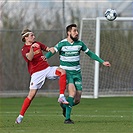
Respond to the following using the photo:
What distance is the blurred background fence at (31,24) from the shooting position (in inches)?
975

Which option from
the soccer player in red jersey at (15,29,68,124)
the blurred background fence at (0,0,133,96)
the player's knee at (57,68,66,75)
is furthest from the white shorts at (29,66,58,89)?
the blurred background fence at (0,0,133,96)

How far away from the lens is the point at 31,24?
25328mm

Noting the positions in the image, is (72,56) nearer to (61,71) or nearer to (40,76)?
(61,71)

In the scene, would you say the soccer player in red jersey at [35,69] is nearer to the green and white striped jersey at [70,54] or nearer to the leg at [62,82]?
the leg at [62,82]

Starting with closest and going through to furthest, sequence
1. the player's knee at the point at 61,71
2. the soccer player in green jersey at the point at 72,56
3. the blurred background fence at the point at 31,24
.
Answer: the player's knee at the point at 61,71
the soccer player in green jersey at the point at 72,56
the blurred background fence at the point at 31,24

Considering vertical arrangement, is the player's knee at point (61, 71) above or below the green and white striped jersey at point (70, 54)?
below

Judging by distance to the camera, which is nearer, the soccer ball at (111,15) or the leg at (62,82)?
the leg at (62,82)

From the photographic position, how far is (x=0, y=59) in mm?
25250

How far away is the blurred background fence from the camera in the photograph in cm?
2477

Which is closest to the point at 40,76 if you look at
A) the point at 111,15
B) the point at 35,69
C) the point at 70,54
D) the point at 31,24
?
the point at 35,69

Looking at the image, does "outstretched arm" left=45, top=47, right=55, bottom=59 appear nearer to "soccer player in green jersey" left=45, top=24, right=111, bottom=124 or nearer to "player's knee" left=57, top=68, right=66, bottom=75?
"soccer player in green jersey" left=45, top=24, right=111, bottom=124

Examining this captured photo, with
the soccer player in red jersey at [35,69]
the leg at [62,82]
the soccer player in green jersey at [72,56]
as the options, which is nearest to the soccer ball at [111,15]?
the soccer player in green jersey at [72,56]

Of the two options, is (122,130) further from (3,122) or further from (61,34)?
(61,34)

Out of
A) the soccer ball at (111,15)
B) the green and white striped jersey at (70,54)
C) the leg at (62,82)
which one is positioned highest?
the soccer ball at (111,15)
